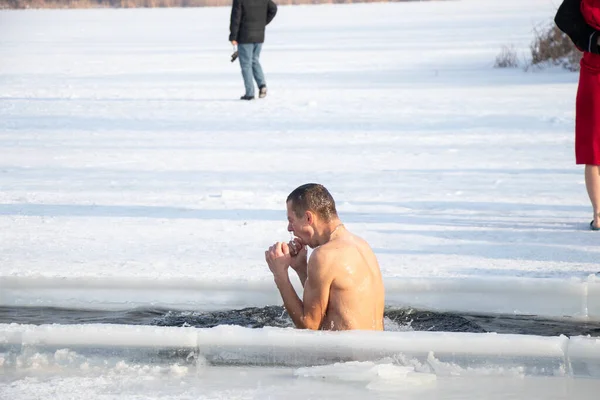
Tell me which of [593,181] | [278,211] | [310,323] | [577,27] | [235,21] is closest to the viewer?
[310,323]

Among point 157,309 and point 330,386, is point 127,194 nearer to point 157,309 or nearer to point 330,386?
point 157,309

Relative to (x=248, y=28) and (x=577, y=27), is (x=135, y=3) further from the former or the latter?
(x=577, y=27)

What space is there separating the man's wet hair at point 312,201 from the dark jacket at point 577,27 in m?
2.53

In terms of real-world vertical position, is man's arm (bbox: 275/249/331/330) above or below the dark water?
above

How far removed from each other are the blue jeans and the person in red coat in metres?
8.13

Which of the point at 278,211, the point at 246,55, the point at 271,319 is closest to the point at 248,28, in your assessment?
the point at 246,55

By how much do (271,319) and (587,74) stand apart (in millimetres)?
2528

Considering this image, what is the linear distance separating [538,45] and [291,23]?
20321 mm

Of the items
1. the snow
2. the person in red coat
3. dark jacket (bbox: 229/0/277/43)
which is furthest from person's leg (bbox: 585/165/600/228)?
dark jacket (bbox: 229/0/277/43)

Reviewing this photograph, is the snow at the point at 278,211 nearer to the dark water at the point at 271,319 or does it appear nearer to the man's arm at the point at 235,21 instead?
the dark water at the point at 271,319

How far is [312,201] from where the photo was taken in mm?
4145

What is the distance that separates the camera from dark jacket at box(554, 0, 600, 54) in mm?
6031

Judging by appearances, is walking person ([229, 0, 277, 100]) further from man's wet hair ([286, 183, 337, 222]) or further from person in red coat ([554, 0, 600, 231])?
man's wet hair ([286, 183, 337, 222])

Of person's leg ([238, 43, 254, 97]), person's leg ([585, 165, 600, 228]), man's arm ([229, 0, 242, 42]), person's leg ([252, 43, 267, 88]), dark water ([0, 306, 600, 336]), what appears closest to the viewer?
dark water ([0, 306, 600, 336])
